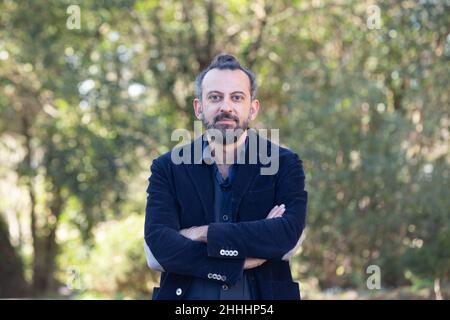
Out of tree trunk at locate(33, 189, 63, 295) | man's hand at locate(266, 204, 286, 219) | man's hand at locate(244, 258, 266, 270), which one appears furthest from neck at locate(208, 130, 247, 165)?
tree trunk at locate(33, 189, 63, 295)

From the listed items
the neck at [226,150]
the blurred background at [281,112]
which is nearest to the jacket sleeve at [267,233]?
the neck at [226,150]

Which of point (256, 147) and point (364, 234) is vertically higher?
point (256, 147)

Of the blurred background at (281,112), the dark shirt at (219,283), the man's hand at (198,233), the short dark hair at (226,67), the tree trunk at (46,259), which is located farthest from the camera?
the tree trunk at (46,259)

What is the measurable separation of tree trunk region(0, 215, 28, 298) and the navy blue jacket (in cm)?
1167

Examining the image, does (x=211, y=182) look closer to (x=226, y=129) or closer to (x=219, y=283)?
(x=226, y=129)

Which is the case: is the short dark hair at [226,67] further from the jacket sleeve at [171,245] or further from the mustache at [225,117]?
the jacket sleeve at [171,245]

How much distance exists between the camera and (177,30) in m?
11.9

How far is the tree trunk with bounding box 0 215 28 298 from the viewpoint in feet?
46.9

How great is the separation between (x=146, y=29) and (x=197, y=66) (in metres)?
1.00

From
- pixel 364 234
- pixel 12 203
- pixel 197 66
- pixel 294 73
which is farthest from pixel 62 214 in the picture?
pixel 364 234

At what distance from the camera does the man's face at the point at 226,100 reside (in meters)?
3.27

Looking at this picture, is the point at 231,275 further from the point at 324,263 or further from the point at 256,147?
the point at 324,263

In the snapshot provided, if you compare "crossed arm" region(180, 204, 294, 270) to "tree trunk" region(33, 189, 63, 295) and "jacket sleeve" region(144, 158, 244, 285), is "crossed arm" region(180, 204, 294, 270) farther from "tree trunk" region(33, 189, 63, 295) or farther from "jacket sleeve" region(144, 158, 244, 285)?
"tree trunk" region(33, 189, 63, 295)

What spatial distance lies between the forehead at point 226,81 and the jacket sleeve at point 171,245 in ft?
1.37
